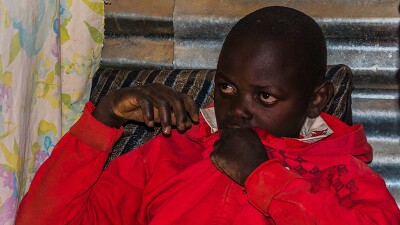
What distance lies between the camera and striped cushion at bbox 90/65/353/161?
7.73ft

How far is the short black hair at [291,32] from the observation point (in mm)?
2018

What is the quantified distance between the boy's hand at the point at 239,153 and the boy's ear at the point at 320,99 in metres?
0.30

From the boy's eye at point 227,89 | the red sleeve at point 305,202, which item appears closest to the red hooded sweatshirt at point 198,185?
the red sleeve at point 305,202

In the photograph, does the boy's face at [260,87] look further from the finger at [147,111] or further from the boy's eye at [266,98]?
the finger at [147,111]

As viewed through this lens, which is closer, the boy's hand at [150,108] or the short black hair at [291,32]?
the boy's hand at [150,108]

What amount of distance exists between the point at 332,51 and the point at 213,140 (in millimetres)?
814

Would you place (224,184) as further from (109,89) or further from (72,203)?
(109,89)

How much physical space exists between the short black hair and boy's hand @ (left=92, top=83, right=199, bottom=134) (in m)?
0.27

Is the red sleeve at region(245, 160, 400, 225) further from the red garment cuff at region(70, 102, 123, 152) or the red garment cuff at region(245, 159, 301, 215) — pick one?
the red garment cuff at region(70, 102, 123, 152)

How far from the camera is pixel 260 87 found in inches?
77.9

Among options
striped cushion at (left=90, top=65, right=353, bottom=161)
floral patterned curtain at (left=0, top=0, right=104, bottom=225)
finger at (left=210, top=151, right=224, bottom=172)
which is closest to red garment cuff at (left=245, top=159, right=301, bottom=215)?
finger at (left=210, top=151, right=224, bottom=172)

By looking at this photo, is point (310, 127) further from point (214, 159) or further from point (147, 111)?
point (147, 111)

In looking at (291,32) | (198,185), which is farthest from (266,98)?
(198,185)

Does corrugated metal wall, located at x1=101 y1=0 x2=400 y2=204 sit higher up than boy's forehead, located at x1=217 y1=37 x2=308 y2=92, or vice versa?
boy's forehead, located at x1=217 y1=37 x2=308 y2=92
